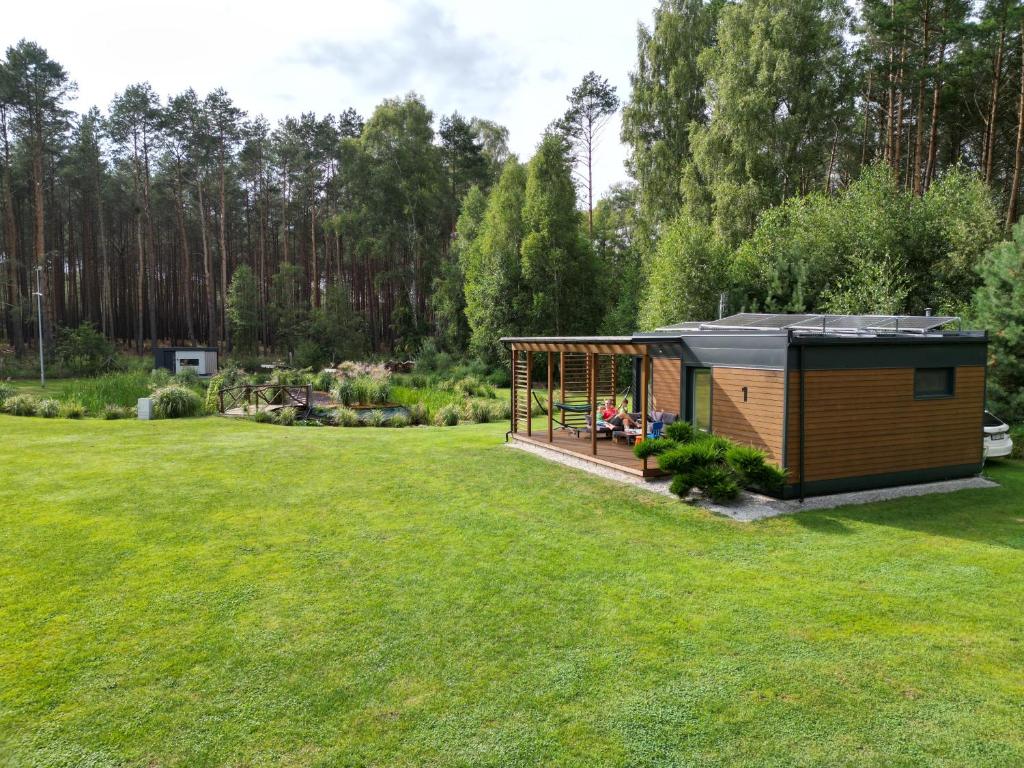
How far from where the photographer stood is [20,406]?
1709cm

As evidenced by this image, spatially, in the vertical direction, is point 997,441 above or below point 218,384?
below

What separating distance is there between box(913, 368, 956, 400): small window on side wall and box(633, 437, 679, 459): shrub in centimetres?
388

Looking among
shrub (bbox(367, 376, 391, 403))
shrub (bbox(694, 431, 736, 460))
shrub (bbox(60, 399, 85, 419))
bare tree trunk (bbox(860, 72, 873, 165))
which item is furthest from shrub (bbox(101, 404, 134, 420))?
bare tree trunk (bbox(860, 72, 873, 165))

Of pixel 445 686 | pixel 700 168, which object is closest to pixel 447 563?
pixel 445 686

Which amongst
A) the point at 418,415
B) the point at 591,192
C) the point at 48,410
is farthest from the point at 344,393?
the point at 591,192

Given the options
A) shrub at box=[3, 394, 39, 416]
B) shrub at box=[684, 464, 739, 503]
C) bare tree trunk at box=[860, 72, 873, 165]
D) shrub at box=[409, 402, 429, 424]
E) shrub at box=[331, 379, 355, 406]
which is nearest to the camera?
shrub at box=[684, 464, 739, 503]

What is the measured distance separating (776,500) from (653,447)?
1.84 meters

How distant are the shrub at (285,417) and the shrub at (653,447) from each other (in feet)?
34.3

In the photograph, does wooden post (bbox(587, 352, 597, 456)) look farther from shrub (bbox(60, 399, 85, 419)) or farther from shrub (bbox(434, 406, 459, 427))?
shrub (bbox(60, 399, 85, 419))

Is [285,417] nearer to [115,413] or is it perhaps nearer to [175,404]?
[175,404]

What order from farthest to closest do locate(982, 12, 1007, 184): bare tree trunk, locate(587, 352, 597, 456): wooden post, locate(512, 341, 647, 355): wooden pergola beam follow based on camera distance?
locate(982, 12, 1007, 184): bare tree trunk → locate(587, 352, 597, 456): wooden post → locate(512, 341, 647, 355): wooden pergola beam

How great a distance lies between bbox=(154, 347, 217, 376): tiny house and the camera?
1072 inches

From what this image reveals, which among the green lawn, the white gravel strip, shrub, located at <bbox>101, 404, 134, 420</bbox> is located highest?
shrub, located at <bbox>101, 404, 134, 420</bbox>

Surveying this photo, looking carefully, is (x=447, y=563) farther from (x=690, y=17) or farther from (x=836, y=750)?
(x=690, y=17)
